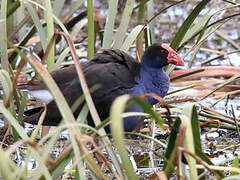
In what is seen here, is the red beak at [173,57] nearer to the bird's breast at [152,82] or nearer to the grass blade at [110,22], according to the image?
the bird's breast at [152,82]

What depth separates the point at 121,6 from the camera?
6.10m

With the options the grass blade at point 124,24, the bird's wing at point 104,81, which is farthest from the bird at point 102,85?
the grass blade at point 124,24

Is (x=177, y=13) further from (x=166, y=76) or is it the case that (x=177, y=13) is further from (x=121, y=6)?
(x=166, y=76)

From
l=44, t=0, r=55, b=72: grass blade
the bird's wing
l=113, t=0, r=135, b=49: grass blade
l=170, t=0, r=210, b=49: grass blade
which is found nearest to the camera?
l=44, t=0, r=55, b=72: grass blade

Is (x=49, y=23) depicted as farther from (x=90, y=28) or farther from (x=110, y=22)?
(x=110, y=22)

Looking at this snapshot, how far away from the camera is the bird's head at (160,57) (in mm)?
3035

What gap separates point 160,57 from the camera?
305 cm

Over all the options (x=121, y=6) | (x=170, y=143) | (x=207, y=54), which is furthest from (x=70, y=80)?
(x=121, y=6)

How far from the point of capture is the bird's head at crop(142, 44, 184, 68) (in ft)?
9.96

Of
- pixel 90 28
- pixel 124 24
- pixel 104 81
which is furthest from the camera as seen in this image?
pixel 124 24

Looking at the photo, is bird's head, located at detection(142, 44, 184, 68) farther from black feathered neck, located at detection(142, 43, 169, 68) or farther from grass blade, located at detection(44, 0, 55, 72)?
grass blade, located at detection(44, 0, 55, 72)

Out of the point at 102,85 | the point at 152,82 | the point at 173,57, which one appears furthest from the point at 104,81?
the point at 173,57

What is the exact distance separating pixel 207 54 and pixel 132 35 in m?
2.37

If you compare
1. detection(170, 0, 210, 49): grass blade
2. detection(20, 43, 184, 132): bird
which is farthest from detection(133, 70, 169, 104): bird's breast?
detection(170, 0, 210, 49): grass blade
